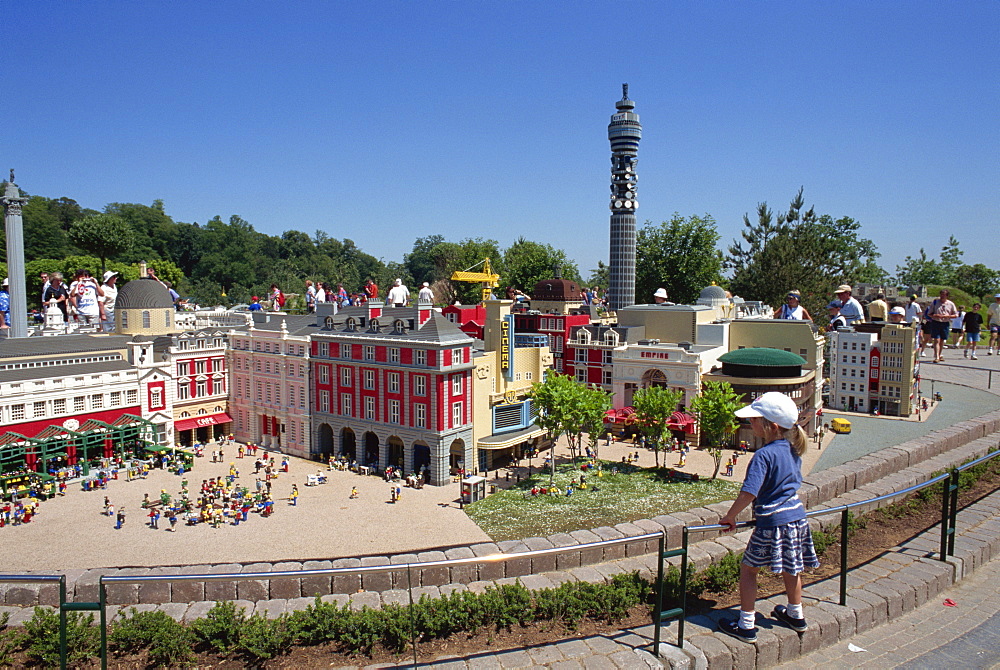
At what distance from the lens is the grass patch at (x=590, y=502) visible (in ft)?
98.9

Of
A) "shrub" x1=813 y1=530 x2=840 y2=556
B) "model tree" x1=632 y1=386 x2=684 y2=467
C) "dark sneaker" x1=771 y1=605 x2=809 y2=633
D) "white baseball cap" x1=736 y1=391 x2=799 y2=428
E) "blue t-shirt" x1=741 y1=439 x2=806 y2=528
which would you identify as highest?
"white baseball cap" x1=736 y1=391 x2=799 y2=428

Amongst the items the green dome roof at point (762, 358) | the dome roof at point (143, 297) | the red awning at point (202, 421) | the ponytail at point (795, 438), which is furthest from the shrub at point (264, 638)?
the dome roof at point (143, 297)

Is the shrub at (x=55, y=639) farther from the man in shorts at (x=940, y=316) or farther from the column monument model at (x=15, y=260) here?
the man in shorts at (x=940, y=316)

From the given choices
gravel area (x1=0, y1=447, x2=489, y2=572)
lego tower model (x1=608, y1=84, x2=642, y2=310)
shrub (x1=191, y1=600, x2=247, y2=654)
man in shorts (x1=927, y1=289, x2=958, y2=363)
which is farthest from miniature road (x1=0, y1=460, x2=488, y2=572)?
lego tower model (x1=608, y1=84, x2=642, y2=310)

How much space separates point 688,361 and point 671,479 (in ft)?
38.5

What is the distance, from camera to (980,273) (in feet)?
347

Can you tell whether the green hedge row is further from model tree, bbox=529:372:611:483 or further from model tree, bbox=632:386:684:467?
model tree, bbox=632:386:684:467

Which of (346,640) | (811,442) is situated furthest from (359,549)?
(811,442)

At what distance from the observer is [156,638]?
9.34m

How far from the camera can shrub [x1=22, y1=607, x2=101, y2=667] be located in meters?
9.10

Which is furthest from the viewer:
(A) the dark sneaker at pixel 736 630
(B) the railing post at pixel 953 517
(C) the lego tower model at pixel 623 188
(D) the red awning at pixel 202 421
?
(C) the lego tower model at pixel 623 188

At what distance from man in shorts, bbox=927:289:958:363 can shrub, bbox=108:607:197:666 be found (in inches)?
2038

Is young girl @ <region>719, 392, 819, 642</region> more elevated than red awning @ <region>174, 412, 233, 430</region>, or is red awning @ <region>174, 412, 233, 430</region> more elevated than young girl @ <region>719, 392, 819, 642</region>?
young girl @ <region>719, 392, 819, 642</region>

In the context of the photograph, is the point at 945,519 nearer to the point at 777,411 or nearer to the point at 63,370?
the point at 777,411
